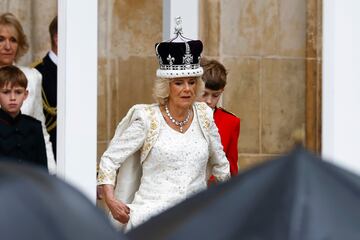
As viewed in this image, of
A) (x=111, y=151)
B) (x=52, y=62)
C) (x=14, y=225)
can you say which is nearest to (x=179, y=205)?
(x=14, y=225)

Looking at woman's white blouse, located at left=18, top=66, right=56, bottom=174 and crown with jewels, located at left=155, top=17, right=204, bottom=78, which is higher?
crown with jewels, located at left=155, top=17, right=204, bottom=78

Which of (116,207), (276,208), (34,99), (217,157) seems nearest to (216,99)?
(217,157)

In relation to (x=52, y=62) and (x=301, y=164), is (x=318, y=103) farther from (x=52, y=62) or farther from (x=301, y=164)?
(x=301, y=164)

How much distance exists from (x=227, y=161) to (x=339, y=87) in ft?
2.25

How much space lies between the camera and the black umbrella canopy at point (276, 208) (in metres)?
2.67

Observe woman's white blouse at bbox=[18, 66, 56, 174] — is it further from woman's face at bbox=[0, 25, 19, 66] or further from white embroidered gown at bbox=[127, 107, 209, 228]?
white embroidered gown at bbox=[127, 107, 209, 228]

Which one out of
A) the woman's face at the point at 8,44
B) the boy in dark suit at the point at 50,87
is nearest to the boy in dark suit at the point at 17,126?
the woman's face at the point at 8,44

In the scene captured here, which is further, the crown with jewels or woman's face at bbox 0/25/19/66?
woman's face at bbox 0/25/19/66

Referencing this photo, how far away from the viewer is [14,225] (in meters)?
2.49

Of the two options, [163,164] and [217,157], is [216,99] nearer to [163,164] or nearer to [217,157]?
[217,157]

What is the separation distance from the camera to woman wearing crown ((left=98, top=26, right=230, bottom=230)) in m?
7.57

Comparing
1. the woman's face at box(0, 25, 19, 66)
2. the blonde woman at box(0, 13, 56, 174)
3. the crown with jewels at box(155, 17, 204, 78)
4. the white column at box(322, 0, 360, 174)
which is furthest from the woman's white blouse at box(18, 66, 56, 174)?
the white column at box(322, 0, 360, 174)

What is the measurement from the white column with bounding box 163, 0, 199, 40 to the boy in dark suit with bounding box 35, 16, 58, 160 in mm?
720

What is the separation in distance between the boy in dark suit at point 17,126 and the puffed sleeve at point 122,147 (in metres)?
0.57
